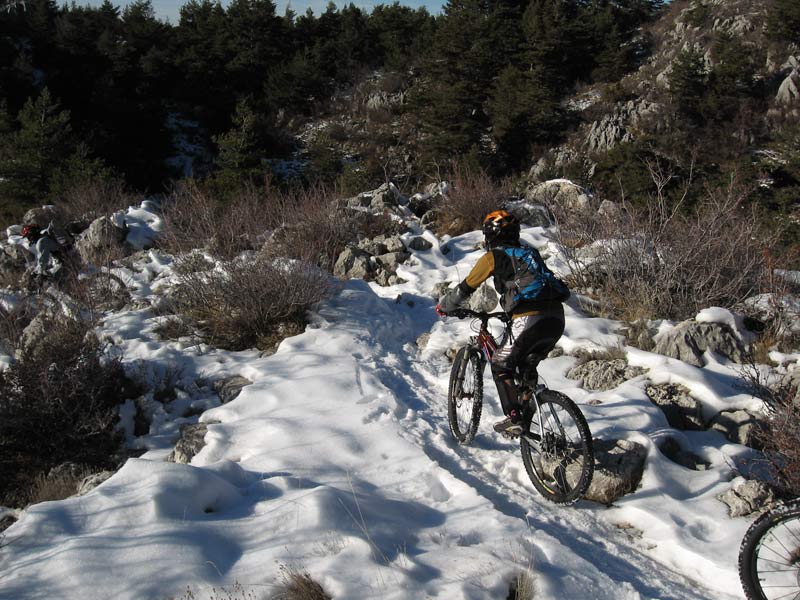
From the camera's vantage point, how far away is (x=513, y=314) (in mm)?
3617

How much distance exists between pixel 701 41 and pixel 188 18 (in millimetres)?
30196

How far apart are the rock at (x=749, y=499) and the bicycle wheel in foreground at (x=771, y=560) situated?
740 millimetres

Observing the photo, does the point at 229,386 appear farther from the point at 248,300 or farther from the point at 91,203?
the point at 91,203

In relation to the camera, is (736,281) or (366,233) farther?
(366,233)

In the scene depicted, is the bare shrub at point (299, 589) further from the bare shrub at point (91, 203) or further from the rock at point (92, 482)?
the bare shrub at point (91, 203)

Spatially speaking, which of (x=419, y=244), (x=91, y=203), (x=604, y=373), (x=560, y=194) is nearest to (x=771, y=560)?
(x=604, y=373)

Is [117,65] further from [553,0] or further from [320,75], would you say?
[553,0]

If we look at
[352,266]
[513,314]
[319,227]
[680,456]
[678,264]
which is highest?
[319,227]

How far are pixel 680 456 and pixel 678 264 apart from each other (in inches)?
112

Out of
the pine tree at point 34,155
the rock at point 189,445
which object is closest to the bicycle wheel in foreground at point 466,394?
the rock at point 189,445

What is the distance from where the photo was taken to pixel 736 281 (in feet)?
19.4

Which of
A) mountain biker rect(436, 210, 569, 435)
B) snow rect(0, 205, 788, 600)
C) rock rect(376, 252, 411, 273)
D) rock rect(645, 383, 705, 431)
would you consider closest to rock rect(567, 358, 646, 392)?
snow rect(0, 205, 788, 600)

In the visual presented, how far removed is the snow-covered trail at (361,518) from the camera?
250 cm

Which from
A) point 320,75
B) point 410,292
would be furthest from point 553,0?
point 410,292
